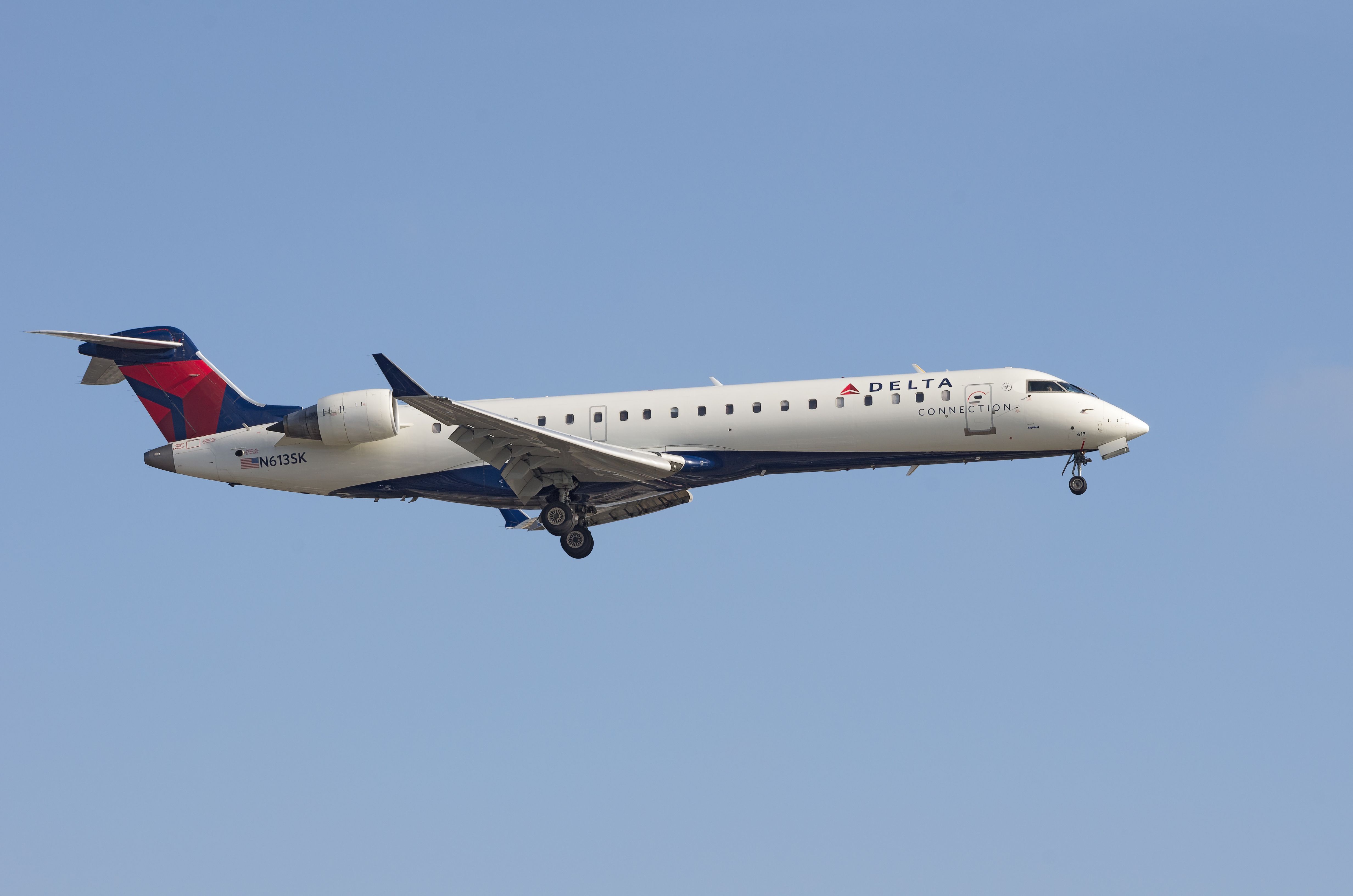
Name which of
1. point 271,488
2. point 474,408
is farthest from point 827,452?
point 271,488

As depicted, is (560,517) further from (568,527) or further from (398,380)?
(398,380)

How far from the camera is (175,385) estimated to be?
1427 inches

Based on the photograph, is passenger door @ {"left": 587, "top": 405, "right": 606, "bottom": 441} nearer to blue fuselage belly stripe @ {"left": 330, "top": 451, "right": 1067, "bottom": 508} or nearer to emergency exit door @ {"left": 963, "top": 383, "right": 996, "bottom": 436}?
blue fuselage belly stripe @ {"left": 330, "top": 451, "right": 1067, "bottom": 508}

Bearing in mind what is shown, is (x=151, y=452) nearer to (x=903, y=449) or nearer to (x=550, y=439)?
(x=550, y=439)

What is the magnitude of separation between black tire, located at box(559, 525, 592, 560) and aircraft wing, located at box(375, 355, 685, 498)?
129 centimetres

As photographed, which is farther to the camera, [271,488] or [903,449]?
[271,488]

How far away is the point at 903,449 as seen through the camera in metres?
33.0

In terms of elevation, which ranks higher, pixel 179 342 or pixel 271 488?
pixel 179 342

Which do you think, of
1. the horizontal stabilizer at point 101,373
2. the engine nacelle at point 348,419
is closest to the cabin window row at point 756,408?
the engine nacelle at point 348,419

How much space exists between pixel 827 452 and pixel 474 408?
A: 24.9 feet

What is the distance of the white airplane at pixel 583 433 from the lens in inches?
1293

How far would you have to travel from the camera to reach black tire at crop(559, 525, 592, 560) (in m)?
35.1

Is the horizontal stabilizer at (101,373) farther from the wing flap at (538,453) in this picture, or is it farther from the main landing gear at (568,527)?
the main landing gear at (568,527)

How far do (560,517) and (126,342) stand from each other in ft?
36.5
